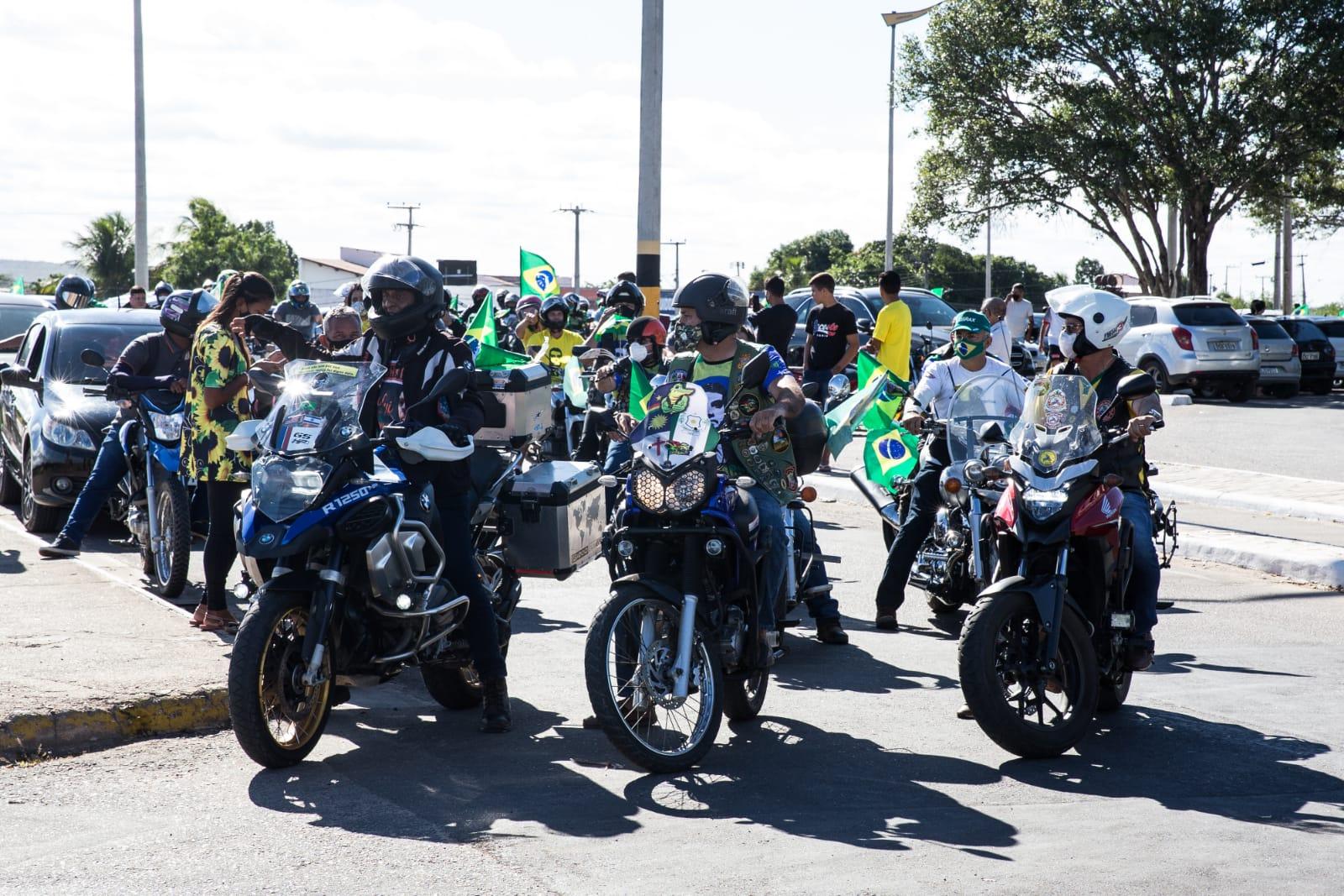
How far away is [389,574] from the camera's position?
19.1 ft

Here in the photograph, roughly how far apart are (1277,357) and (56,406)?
2217cm

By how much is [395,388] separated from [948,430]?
11.5ft

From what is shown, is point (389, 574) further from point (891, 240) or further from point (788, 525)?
point (891, 240)

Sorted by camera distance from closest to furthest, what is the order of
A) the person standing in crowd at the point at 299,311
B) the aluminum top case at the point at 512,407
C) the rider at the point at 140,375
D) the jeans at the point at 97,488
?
the aluminum top case at the point at 512,407
the rider at the point at 140,375
the jeans at the point at 97,488
the person standing in crowd at the point at 299,311

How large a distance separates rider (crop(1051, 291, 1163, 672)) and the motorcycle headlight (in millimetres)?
3322

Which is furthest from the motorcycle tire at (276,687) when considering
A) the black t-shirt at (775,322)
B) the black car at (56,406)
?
the black t-shirt at (775,322)

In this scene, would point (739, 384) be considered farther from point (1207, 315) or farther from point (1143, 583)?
point (1207, 315)

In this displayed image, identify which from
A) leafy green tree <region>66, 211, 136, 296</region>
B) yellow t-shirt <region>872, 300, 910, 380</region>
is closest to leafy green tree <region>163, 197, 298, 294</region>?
leafy green tree <region>66, 211, 136, 296</region>

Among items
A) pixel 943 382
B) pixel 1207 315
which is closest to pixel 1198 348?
pixel 1207 315

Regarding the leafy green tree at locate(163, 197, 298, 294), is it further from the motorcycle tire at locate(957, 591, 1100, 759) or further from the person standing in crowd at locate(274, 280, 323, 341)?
the motorcycle tire at locate(957, 591, 1100, 759)

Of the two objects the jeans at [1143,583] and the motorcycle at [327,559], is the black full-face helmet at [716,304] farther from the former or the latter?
the jeans at [1143,583]

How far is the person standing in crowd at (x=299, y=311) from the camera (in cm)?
1529

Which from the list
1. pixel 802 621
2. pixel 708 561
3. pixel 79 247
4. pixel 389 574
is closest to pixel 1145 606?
pixel 708 561

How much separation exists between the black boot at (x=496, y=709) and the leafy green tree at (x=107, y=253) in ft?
224
